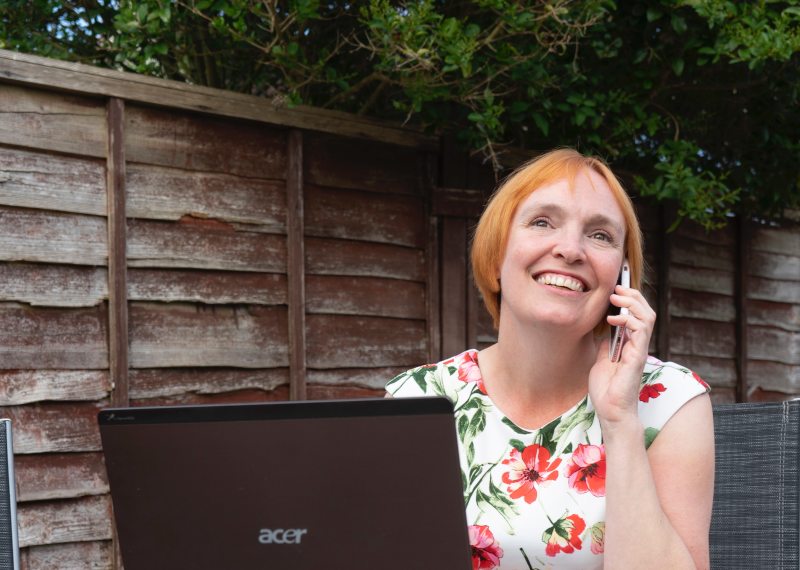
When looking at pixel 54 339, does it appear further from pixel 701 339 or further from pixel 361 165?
pixel 701 339

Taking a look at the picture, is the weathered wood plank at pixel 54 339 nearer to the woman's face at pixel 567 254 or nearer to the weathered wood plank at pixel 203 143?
the weathered wood plank at pixel 203 143

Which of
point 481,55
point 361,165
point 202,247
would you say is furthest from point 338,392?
point 481,55

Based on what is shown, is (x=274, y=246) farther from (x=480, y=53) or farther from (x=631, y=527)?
(x=631, y=527)

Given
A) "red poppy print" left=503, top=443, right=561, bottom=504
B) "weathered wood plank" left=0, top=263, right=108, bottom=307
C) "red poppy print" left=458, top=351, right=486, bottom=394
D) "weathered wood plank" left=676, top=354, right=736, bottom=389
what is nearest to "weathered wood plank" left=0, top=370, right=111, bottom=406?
"weathered wood plank" left=0, top=263, right=108, bottom=307

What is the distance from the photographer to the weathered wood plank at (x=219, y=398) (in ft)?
9.64

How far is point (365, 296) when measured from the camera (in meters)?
3.57

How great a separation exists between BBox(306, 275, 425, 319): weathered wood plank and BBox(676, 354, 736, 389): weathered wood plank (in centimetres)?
252

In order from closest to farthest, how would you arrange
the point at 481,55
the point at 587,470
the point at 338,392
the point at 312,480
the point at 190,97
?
the point at 312,480
the point at 587,470
the point at 190,97
the point at 481,55
the point at 338,392

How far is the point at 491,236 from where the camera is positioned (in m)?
1.76

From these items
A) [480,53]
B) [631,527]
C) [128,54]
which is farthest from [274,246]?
[631,527]

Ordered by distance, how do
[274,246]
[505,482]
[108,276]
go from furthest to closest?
[274,246] < [108,276] < [505,482]

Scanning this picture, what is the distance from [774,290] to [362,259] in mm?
4184

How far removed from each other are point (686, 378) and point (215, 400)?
2.02 metres

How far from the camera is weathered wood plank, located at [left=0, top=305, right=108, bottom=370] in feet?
8.50
